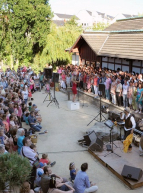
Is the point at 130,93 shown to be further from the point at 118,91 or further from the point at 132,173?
the point at 132,173

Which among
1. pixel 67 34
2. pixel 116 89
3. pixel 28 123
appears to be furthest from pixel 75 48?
pixel 28 123

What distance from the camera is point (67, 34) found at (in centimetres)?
2702

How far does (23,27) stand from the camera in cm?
2652

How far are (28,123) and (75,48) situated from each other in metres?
13.7

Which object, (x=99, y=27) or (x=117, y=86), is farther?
(x=99, y=27)

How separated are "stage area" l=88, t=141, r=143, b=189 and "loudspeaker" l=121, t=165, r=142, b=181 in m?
0.11

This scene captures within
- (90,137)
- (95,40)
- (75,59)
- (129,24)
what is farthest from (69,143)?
(75,59)

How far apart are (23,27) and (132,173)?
76.2 ft

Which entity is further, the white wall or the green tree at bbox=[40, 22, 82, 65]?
the green tree at bbox=[40, 22, 82, 65]

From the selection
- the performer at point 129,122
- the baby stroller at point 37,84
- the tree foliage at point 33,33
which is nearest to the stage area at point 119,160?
the performer at point 129,122

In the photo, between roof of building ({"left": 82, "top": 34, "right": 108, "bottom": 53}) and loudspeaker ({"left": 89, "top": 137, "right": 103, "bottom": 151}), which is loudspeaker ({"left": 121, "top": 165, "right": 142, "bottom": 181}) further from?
roof of building ({"left": 82, "top": 34, "right": 108, "bottom": 53})

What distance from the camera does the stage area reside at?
702 cm

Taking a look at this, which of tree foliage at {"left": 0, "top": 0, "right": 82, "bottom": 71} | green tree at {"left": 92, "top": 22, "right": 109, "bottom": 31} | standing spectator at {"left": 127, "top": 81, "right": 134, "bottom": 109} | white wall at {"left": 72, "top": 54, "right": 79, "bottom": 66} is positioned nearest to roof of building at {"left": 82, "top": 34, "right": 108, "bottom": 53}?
white wall at {"left": 72, "top": 54, "right": 79, "bottom": 66}

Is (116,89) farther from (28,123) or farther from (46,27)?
(46,27)
